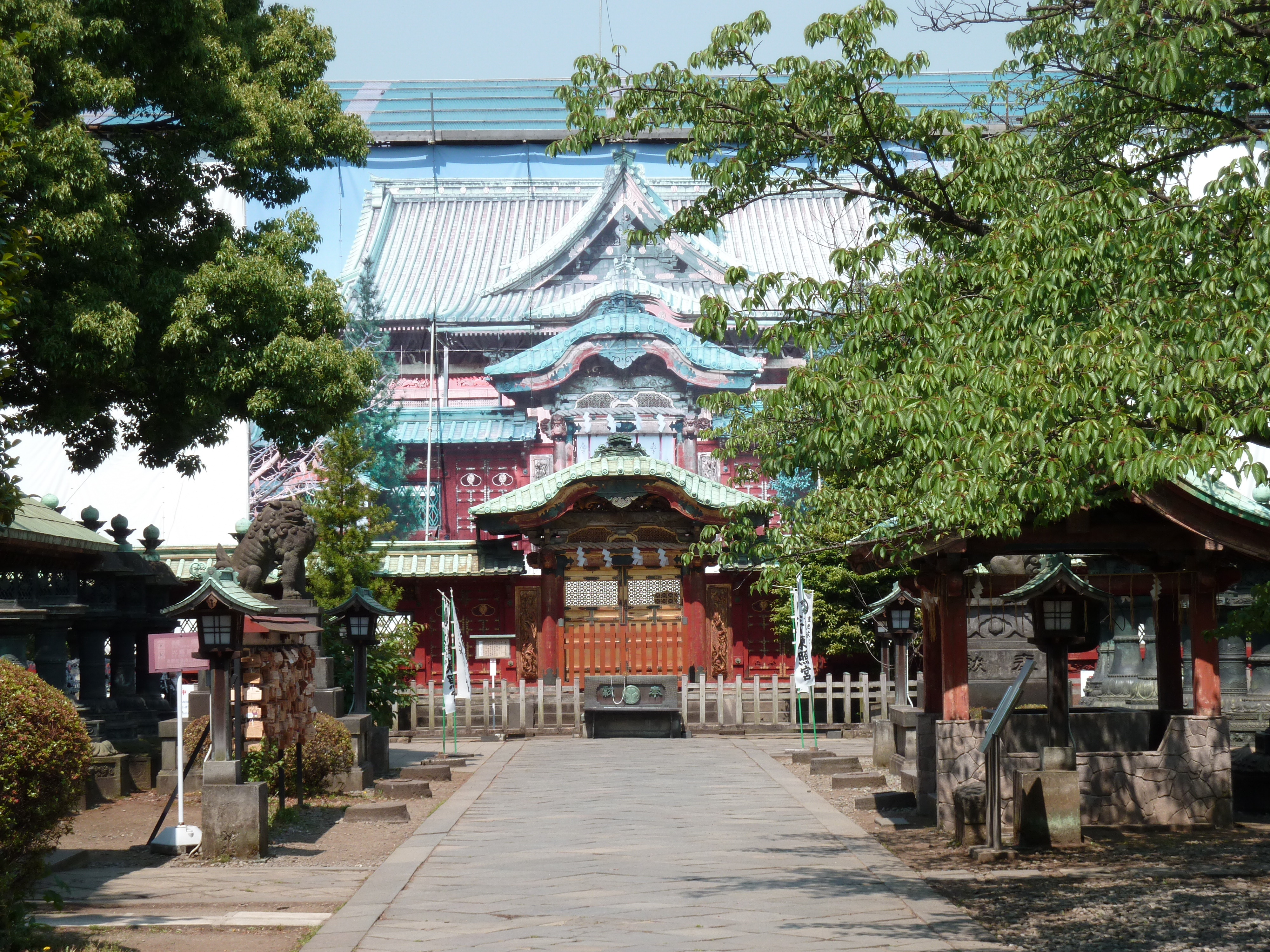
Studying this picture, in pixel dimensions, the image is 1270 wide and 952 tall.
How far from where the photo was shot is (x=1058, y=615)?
10898 millimetres

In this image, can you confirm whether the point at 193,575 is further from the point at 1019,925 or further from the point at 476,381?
the point at 1019,925

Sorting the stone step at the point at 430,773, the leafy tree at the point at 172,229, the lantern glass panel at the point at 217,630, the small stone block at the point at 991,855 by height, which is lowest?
the stone step at the point at 430,773

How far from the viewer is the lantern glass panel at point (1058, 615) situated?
1089 cm

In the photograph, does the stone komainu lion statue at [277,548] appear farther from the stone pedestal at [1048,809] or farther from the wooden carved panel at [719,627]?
the wooden carved panel at [719,627]

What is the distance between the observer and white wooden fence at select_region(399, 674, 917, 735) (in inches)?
899

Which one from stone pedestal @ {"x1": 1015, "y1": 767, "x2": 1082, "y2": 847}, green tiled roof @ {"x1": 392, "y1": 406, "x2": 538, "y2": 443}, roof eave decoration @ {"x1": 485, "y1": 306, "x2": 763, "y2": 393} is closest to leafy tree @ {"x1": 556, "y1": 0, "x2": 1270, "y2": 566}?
stone pedestal @ {"x1": 1015, "y1": 767, "x2": 1082, "y2": 847}

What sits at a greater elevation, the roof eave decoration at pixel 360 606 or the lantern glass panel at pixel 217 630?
the roof eave decoration at pixel 360 606

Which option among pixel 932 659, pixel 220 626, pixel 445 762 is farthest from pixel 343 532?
pixel 932 659

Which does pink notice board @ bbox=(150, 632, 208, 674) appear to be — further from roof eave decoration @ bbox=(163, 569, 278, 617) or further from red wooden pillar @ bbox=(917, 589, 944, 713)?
red wooden pillar @ bbox=(917, 589, 944, 713)

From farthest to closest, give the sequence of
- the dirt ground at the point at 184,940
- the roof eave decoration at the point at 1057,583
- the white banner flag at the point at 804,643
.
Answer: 1. the white banner flag at the point at 804,643
2. the roof eave decoration at the point at 1057,583
3. the dirt ground at the point at 184,940

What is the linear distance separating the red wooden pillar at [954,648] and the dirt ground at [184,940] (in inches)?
231

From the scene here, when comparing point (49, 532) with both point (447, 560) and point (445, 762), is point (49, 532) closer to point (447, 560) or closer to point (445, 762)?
point (445, 762)

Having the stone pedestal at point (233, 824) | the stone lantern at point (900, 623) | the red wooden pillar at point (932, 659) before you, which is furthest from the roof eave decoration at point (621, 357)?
the stone pedestal at point (233, 824)

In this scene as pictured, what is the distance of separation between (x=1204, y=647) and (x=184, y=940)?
8.48 m
